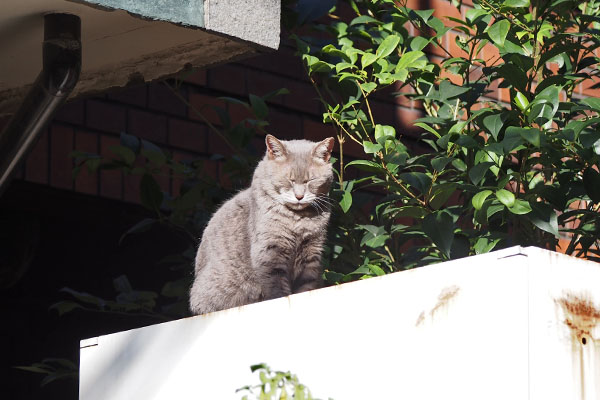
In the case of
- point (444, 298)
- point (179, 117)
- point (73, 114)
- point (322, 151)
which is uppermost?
point (179, 117)

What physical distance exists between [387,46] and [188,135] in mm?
1585

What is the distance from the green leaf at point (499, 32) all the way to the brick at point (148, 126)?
1.92m

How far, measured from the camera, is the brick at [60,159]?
4234 millimetres

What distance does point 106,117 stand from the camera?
4441 millimetres

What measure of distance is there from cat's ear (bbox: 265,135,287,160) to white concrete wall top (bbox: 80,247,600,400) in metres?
1.15

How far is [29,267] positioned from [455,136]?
6.83 feet

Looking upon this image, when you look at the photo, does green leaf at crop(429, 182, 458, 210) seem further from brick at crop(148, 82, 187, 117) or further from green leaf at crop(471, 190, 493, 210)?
brick at crop(148, 82, 187, 117)

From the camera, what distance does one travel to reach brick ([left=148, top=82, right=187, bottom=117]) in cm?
461

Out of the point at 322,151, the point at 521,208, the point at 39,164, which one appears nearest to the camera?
the point at 521,208

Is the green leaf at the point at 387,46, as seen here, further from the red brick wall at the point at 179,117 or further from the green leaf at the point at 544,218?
the red brick wall at the point at 179,117

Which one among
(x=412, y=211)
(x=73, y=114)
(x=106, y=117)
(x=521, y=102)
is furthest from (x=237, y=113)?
(x=521, y=102)

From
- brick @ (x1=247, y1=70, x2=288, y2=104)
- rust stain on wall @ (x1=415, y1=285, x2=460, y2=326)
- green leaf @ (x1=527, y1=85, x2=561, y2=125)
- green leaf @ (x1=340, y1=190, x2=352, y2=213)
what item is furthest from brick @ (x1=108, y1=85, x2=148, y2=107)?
rust stain on wall @ (x1=415, y1=285, x2=460, y2=326)

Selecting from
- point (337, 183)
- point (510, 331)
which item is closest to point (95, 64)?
point (337, 183)

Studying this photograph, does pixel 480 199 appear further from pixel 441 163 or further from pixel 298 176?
pixel 298 176
